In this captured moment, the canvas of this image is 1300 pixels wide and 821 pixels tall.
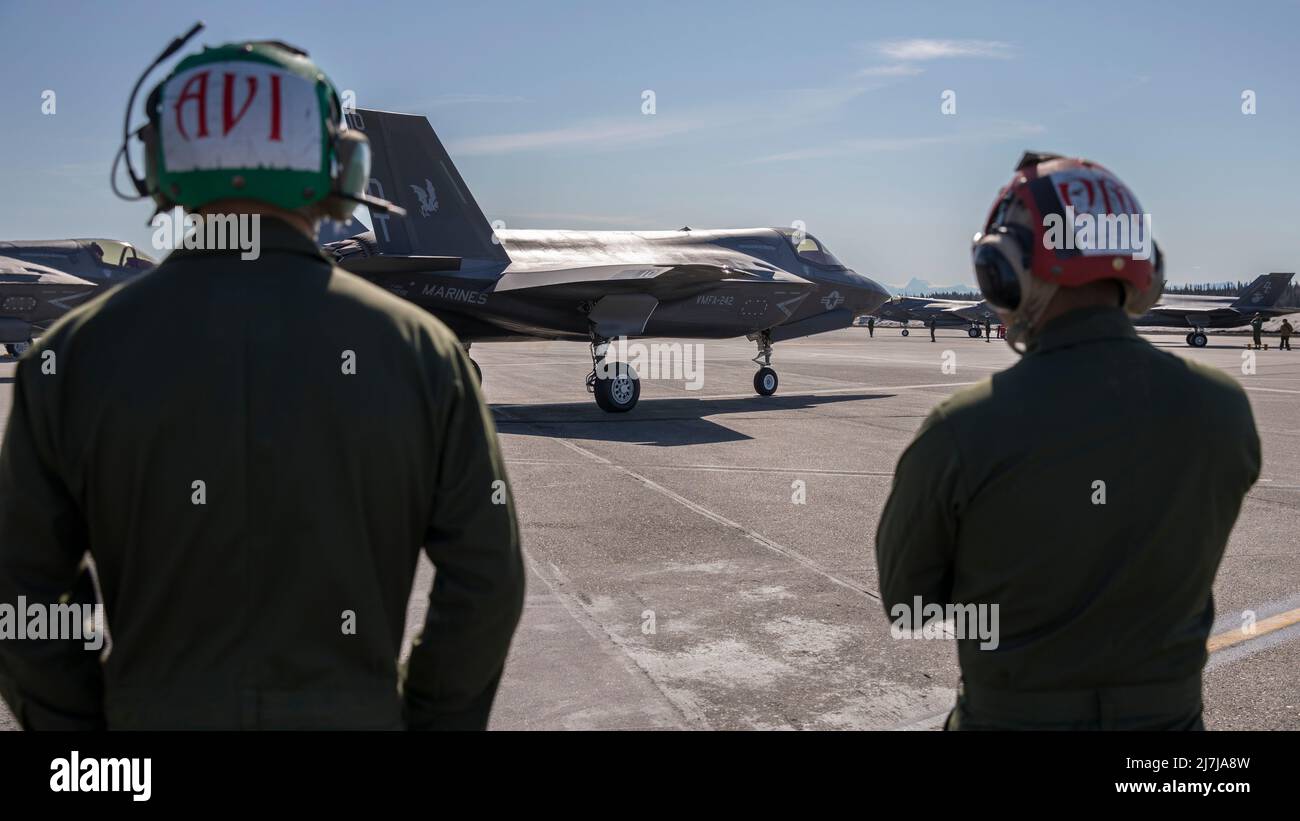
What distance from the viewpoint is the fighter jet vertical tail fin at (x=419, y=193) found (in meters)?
16.7

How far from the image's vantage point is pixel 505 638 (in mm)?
2252

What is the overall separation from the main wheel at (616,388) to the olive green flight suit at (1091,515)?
14.7 meters

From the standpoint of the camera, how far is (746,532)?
870 cm

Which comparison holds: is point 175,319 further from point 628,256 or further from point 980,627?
point 628,256

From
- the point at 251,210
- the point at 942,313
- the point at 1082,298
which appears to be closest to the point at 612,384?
the point at 1082,298

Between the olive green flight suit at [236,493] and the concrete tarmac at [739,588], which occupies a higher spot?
the olive green flight suit at [236,493]

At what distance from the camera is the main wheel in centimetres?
1706

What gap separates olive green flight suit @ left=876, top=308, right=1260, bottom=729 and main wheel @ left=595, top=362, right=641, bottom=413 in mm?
14709

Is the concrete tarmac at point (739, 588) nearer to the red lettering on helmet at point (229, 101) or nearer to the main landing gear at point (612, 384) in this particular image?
the main landing gear at point (612, 384)

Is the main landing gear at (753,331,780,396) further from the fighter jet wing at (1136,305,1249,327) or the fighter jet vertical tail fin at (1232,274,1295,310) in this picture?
the fighter jet vertical tail fin at (1232,274,1295,310)

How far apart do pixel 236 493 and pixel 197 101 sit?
833 mm

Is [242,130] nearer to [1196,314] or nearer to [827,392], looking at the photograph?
[827,392]

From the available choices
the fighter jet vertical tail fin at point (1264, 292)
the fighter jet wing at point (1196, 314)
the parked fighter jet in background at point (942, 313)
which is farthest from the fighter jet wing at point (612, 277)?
the parked fighter jet in background at point (942, 313)
